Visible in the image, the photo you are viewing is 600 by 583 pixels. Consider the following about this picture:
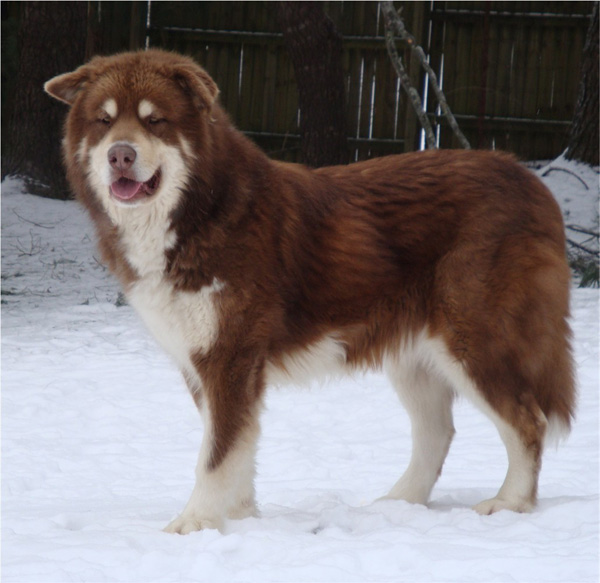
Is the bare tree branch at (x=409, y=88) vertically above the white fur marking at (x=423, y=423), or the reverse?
the bare tree branch at (x=409, y=88)

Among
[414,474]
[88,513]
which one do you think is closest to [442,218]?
[414,474]

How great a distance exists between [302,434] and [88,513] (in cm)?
192

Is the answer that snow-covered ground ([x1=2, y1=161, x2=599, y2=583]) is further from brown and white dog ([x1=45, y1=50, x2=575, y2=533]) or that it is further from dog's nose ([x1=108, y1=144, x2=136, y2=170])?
dog's nose ([x1=108, y1=144, x2=136, y2=170])

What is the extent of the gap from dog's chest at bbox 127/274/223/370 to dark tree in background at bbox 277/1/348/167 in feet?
21.2

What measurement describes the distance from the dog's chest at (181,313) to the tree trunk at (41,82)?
7.43m

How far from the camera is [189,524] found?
367 cm

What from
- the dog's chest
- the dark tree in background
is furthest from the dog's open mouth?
the dark tree in background

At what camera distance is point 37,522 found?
3812 millimetres

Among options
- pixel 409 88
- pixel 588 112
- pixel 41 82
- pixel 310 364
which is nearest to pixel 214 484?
pixel 310 364

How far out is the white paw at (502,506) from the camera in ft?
12.8

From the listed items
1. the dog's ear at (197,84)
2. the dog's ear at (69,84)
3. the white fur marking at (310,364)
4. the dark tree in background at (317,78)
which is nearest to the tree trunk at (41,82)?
the dark tree in background at (317,78)

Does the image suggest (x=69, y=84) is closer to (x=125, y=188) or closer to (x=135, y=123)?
(x=135, y=123)

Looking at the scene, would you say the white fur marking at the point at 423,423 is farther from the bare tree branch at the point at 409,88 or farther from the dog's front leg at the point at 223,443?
the bare tree branch at the point at 409,88

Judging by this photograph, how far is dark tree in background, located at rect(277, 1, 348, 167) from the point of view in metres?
9.84
